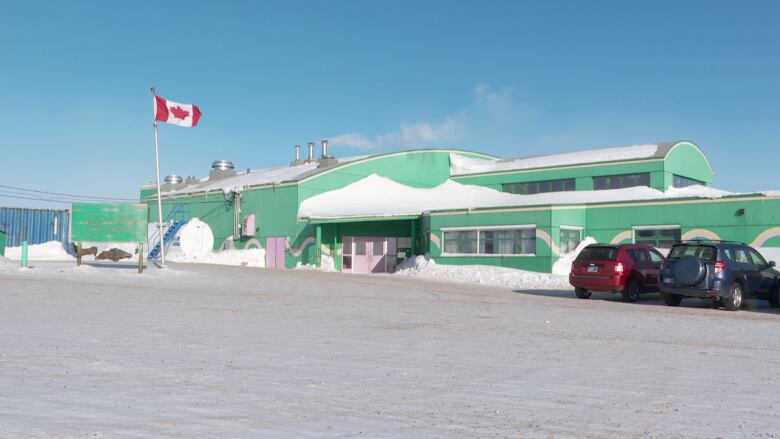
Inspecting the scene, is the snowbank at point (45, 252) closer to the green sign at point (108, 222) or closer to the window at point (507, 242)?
the green sign at point (108, 222)

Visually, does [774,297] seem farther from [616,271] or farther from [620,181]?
[620,181]

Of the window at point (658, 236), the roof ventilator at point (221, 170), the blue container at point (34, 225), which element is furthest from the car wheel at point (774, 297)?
the roof ventilator at point (221, 170)

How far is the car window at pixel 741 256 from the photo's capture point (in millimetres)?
17406

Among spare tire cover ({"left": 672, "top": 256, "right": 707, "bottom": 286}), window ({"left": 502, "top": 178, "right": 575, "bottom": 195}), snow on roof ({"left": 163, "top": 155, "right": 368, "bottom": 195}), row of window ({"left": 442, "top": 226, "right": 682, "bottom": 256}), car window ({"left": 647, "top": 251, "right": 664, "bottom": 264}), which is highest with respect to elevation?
snow on roof ({"left": 163, "top": 155, "right": 368, "bottom": 195})

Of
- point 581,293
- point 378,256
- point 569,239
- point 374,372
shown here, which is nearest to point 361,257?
point 378,256

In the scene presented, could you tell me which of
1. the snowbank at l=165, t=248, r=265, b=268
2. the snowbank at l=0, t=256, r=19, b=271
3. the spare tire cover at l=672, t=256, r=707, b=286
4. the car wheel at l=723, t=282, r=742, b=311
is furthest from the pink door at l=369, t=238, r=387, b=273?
the car wheel at l=723, t=282, r=742, b=311

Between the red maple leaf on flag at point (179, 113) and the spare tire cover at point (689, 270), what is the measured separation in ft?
64.7

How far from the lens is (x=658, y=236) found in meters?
29.2

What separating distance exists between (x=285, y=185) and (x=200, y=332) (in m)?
32.4

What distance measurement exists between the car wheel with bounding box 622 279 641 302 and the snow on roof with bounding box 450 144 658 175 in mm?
18962

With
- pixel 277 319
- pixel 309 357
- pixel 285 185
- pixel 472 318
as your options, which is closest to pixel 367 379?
pixel 309 357

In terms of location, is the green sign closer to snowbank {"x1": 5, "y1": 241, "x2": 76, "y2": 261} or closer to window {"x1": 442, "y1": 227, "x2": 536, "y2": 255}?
snowbank {"x1": 5, "y1": 241, "x2": 76, "y2": 261}

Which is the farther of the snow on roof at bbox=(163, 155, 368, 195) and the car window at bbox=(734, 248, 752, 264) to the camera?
the snow on roof at bbox=(163, 155, 368, 195)

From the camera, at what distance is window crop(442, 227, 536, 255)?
3098 cm
